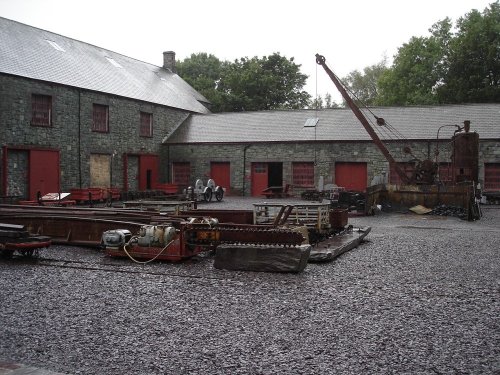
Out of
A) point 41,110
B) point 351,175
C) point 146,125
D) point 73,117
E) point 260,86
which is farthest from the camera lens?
point 260,86

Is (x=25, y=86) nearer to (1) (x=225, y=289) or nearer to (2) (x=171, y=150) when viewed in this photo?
(2) (x=171, y=150)

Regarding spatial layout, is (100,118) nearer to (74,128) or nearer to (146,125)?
(74,128)

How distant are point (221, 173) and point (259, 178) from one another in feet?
Answer: 8.22

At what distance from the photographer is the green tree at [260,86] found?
46406 mm

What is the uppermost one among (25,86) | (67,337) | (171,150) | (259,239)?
(25,86)

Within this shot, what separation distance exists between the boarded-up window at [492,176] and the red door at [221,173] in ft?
46.2

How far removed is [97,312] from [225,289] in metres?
1.74

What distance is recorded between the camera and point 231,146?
2966cm

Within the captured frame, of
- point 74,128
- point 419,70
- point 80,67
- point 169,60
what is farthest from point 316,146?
point 419,70

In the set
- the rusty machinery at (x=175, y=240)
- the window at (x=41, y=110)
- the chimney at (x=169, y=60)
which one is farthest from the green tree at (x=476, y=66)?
the rusty machinery at (x=175, y=240)

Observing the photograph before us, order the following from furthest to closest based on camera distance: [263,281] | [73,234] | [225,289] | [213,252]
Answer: [73,234]
[213,252]
[263,281]
[225,289]

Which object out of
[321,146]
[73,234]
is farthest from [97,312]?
[321,146]

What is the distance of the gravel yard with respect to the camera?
411 centimetres

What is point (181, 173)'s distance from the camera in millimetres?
31156
